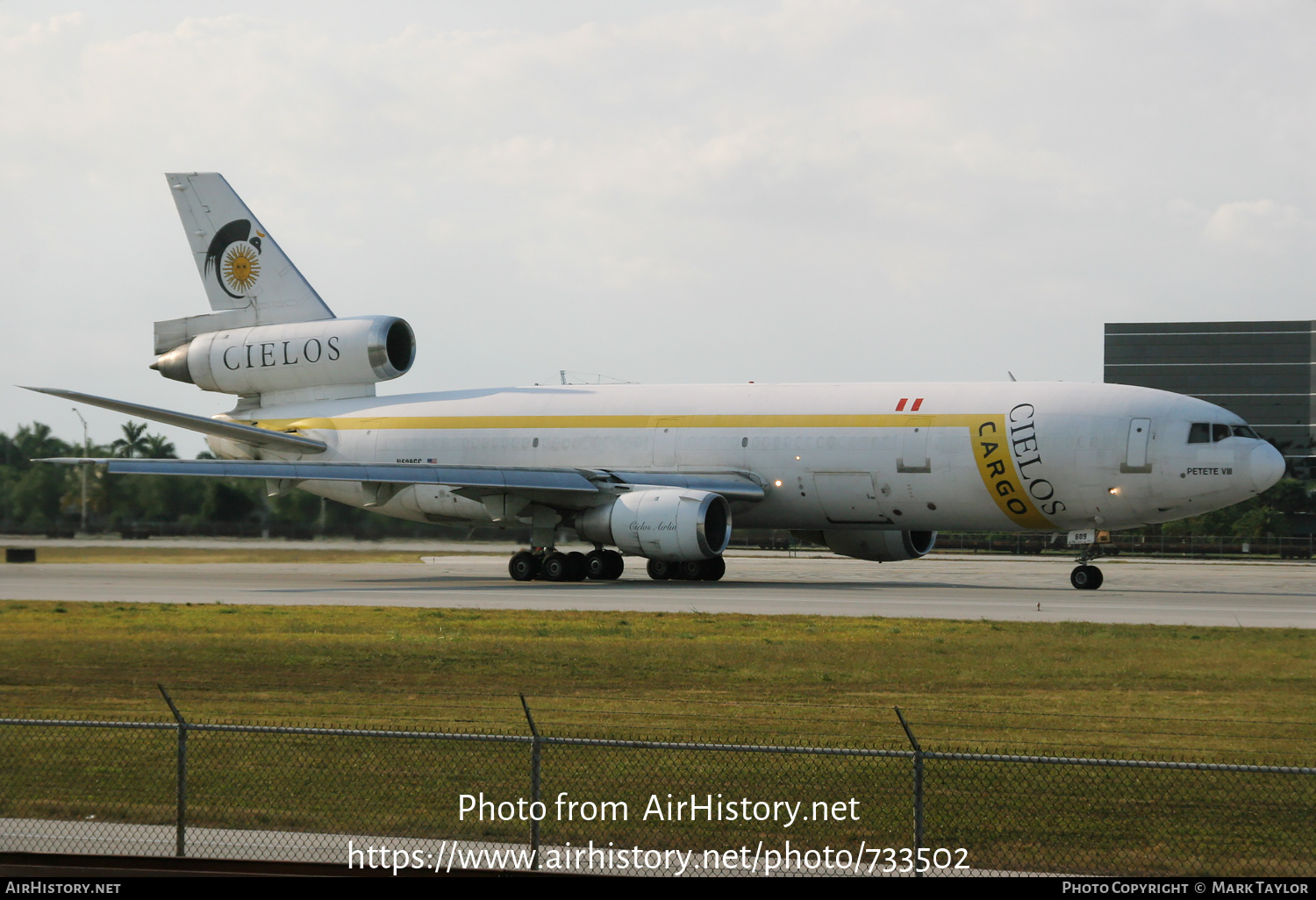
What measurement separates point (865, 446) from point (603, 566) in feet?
24.8

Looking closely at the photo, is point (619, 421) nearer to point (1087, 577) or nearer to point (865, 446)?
point (865, 446)

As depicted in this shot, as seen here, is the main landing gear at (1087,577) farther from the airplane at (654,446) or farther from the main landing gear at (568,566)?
the main landing gear at (568,566)

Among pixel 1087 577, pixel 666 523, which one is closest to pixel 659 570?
pixel 666 523

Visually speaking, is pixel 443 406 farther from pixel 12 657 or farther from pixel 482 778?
pixel 482 778

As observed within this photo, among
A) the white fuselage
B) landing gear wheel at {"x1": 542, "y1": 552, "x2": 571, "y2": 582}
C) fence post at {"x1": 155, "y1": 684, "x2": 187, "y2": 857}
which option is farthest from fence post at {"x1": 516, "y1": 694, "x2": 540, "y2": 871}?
landing gear wheel at {"x1": 542, "y1": 552, "x2": 571, "y2": 582}

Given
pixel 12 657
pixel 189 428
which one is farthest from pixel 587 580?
pixel 12 657

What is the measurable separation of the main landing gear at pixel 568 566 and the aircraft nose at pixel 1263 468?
15330 millimetres

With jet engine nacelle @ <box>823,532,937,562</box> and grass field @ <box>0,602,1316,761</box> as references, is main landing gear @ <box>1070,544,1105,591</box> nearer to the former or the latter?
jet engine nacelle @ <box>823,532,937,562</box>

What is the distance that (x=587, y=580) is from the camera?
3669cm

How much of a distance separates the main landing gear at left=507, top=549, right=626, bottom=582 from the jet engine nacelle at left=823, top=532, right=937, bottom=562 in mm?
6325

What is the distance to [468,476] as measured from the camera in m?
34.9

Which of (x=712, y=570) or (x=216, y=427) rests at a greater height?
(x=216, y=427)

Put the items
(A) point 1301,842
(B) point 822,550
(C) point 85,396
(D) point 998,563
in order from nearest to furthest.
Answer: (A) point 1301,842, (C) point 85,396, (D) point 998,563, (B) point 822,550
